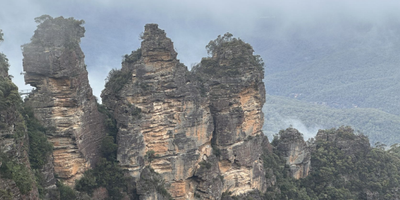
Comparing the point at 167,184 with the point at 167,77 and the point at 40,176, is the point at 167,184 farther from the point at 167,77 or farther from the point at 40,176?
the point at 40,176

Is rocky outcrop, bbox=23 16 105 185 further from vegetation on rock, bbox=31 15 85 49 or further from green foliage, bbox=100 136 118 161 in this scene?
green foliage, bbox=100 136 118 161

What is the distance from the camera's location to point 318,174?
165 feet

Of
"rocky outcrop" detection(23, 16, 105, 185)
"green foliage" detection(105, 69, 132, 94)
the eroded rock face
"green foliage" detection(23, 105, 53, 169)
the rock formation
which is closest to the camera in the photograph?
"green foliage" detection(23, 105, 53, 169)

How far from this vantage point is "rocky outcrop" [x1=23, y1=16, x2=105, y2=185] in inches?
1097

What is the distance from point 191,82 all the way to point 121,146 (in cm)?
921

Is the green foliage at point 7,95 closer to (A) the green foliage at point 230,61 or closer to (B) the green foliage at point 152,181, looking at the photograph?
(B) the green foliage at point 152,181

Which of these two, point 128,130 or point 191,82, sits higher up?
point 191,82

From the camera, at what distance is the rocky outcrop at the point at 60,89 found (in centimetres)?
2788

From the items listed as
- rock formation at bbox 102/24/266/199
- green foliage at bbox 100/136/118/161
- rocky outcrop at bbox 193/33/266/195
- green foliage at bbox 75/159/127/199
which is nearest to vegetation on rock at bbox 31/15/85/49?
rock formation at bbox 102/24/266/199

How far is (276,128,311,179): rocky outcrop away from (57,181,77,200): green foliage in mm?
29996

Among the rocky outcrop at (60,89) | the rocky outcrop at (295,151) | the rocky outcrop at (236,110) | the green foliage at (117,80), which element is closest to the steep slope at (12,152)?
the rocky outcrop at (60,89)

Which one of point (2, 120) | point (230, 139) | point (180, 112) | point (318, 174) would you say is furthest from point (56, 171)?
point (318, 174)

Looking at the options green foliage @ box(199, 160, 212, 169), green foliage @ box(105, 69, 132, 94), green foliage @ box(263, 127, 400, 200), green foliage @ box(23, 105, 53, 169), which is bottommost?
green foliage @ box(263, 127, 400, 200)

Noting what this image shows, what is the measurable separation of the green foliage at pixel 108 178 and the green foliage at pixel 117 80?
22.9 feet
